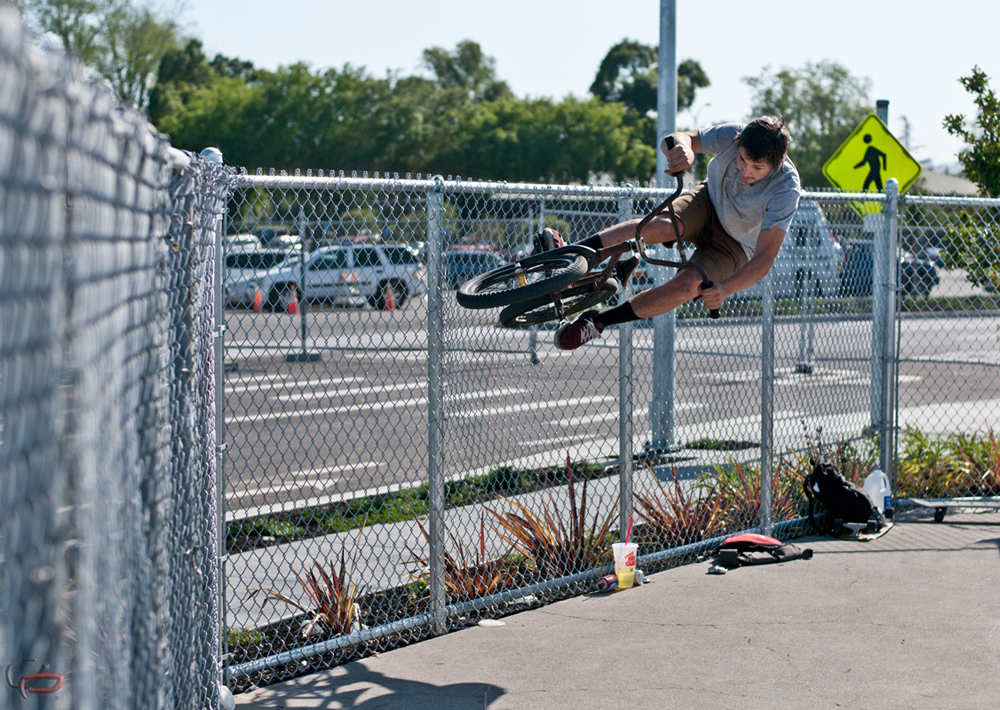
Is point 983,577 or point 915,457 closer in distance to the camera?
point 983,577

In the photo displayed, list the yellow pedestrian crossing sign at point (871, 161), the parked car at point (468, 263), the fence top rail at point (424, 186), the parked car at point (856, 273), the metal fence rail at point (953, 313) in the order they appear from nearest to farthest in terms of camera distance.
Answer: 1. the fence top rail at point (424, 186)
2. the parked car at point (468, 263)
3. the metal fence rail at point (953, 313)
4. the parked car at point (856, 273)
5. the yellow pedestrian crossing sign at point (871, 161)

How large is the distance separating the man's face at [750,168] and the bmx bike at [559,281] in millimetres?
333

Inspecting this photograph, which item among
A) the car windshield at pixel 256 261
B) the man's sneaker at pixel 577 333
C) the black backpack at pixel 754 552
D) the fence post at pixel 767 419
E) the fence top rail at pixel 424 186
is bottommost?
the black backpack at pixel 754 552

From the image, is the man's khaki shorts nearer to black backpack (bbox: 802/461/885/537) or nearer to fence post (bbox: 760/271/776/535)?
fence post (bbox: 760/271/776/535)

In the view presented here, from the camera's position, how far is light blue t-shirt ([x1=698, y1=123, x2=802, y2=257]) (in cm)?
561

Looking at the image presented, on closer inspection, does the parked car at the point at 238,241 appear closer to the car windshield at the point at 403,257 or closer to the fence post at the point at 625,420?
the car windshield at the point at 403,257

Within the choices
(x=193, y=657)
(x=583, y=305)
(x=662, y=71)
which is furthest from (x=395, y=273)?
(x=193, y=657)

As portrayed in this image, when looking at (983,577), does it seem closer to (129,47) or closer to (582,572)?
(582,572)

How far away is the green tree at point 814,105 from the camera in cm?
6750

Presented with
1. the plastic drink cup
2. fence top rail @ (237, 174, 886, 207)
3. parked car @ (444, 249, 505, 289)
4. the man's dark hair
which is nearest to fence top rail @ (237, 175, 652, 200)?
fence top rail @ (237, 174, 886, 207)

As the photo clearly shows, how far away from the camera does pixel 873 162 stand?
10.4 m

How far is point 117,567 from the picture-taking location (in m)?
1.91

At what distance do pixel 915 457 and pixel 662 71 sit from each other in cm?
431

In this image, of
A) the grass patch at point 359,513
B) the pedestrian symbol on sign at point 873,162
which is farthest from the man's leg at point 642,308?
the pedestrian symbol on sign at point 873,162
